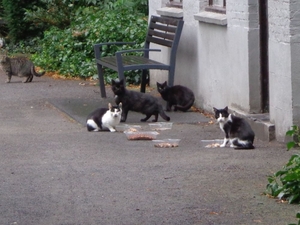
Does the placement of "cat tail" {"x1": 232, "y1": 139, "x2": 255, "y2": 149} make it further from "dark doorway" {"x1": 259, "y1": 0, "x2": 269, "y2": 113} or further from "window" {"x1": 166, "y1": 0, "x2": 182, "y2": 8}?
"window" {"x1": 166, "y1": 0, "x2": 182, "y2": 8}

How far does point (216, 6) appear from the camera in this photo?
452 inches

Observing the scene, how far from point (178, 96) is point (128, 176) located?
13.8ft

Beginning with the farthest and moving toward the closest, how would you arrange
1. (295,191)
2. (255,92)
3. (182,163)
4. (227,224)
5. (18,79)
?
(18,79)
(255,92)
(182,163)
(295,191)
(227,224)

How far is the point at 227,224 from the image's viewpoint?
5.88 metres

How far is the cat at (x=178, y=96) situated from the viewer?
11617 millimetres

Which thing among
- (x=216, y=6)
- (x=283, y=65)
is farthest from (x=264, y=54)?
(x=216, y=6)

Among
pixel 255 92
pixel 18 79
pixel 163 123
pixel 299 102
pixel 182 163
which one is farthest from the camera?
pixel 18 79

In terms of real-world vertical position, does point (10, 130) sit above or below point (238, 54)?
below

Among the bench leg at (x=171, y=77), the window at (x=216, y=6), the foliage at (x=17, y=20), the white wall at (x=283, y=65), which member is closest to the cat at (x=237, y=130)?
the white wall at (x=283, y=65)

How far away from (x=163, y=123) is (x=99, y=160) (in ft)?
7.94

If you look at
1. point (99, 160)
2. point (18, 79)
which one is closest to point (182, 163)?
point (99, 160)

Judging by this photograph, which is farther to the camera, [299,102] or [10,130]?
[10,130]

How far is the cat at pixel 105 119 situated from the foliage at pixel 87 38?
15.3 ft

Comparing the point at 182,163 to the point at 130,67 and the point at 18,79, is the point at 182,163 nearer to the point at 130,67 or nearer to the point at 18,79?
the point at 130,67
